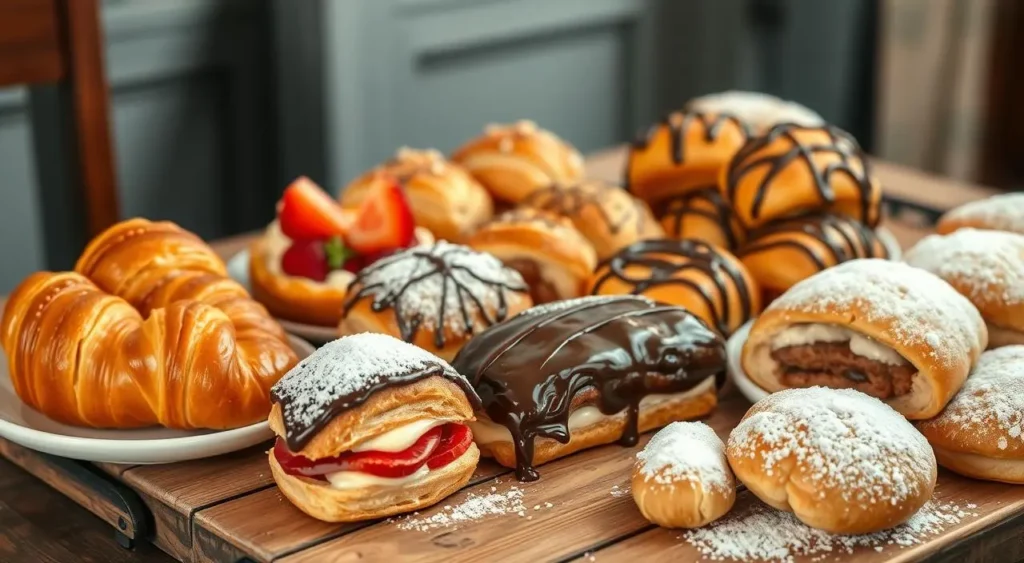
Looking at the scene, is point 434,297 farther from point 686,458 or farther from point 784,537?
point 784,537

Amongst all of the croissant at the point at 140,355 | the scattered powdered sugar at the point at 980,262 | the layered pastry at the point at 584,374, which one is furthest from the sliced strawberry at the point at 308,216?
the scattered powdered sugar at the point at 980,262

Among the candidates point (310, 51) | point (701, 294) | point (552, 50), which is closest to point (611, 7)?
point (552, 50)

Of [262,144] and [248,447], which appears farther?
[262,144]

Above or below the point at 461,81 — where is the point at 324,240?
above

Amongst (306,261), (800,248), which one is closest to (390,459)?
(306,261)

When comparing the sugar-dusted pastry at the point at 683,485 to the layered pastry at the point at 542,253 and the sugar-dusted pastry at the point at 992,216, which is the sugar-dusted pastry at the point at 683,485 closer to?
the layered pastry at the point at 542,253

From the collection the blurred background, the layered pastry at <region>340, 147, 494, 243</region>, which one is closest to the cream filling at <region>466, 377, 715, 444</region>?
the layered pastry at <region>340, 147, 494, 243</region>

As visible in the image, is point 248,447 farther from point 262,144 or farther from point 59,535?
point 262,144

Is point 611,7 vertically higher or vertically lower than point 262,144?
higher
